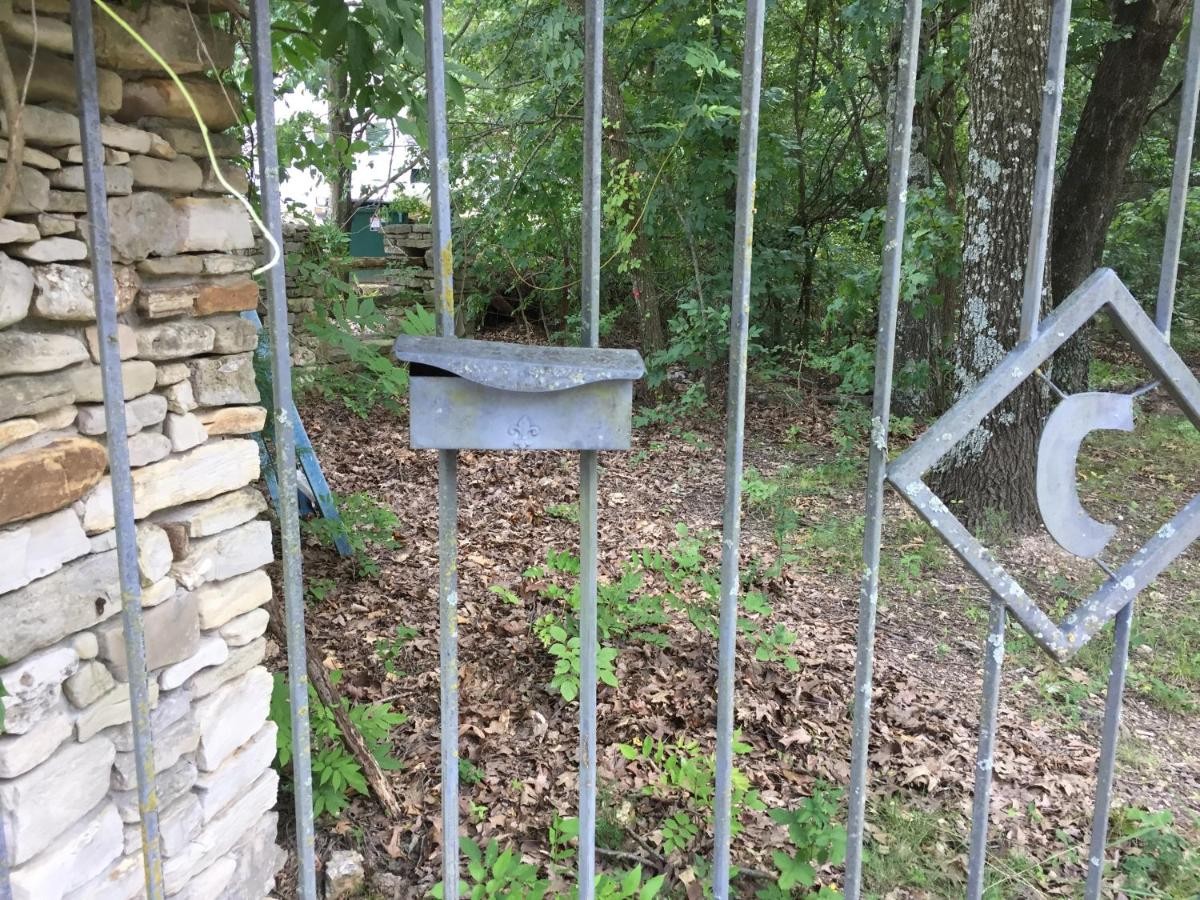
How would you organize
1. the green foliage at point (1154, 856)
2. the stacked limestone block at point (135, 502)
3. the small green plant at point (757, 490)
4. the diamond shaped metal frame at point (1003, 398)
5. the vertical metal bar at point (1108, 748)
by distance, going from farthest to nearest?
the small green plant at point (757, 490) → the green foliage at point (1154, 856) → the stacked limestone block at point (135, 502) → the vertical metal bar at point (1108, 748) → the diamond shaped metal frame at point (1003, 398)

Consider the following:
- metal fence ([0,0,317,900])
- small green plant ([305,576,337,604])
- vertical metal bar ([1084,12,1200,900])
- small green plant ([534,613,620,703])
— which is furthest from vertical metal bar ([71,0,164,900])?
small green plant ([305,576,337,604])

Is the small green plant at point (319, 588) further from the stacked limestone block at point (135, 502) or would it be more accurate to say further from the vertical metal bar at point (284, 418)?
the vertical metal bar at point (284, 418)

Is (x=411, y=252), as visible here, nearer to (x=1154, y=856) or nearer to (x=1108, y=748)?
(x=1154, y=856)

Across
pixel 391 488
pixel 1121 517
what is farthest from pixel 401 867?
pixel 1121 517

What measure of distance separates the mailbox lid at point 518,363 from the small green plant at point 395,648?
8.71ft

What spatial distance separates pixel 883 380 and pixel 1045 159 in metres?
0.38

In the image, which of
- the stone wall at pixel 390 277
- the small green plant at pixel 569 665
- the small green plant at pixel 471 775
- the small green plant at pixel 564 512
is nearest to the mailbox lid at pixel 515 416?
the small green plant at pixel 569 665

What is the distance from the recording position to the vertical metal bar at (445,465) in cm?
99

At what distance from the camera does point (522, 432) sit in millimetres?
1054

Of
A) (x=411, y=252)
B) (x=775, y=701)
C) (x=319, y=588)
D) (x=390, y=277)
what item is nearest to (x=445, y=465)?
(x=775, y=701)

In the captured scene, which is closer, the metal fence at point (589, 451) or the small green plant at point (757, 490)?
the metal fence at point (589, 451)

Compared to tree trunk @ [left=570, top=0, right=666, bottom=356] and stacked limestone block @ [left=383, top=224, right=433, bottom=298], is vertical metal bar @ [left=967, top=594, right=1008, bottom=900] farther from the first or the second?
stacked limestone block @ [left=383, top=224, right=433, bottom=298]

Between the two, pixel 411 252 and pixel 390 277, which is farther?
pixel 411 252

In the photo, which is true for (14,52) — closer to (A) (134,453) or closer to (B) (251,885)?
(A) (134,453)
